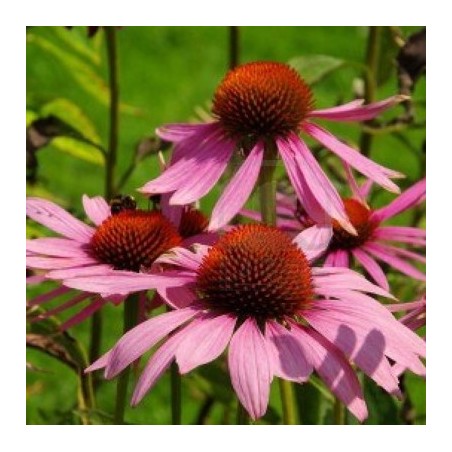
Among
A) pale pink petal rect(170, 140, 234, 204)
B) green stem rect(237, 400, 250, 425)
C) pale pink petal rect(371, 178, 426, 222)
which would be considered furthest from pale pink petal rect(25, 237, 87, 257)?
pale pink petal rect(371, 178, 426, 222)

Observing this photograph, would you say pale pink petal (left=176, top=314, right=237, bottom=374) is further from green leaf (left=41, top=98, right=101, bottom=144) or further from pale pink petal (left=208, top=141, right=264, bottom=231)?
green leaf (left=41, top=98, right=101, bottom=144)

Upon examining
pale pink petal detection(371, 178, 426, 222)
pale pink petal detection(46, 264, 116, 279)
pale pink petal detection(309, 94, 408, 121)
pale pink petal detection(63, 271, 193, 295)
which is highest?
pale pink petal detection(309, 94, 408, 121)

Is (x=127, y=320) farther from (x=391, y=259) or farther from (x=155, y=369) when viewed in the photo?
(x=391, y=259)

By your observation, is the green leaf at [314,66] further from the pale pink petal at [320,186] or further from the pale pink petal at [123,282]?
the pale pink petal at [123,282]

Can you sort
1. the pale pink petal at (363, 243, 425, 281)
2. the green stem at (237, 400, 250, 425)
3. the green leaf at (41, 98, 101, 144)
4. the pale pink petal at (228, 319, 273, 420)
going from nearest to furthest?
the pale pink petal at (228, 319, 273, 420)
the green stem at (237, 400, 250, 425)
the pale pink petal at (363, 243, 425, 281)
the green leaf at (41, 98, 101, 144)

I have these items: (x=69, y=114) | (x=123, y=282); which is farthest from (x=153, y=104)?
(x=123, y=282)

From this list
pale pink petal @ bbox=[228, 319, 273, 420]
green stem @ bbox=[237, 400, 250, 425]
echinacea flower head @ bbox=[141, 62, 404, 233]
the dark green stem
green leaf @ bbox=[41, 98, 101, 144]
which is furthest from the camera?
green leaf @ bbox=[41, 98, 101, 144]

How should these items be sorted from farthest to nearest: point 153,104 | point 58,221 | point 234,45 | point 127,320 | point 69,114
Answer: point 153,104
point 69,114
point 234,45
point 58,221
point 127,320
